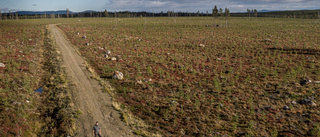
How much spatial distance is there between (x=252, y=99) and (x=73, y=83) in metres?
16.3

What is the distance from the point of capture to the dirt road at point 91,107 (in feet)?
35.5

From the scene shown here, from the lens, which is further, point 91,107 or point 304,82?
point 304,82

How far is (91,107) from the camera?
13.3 metres

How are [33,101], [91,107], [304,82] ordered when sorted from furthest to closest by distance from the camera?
[304,82] < [33,101] < [91,107]

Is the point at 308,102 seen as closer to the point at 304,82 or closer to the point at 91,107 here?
the point at 304,82

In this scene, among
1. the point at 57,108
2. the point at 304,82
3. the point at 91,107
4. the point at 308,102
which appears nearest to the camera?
the point at 57,108

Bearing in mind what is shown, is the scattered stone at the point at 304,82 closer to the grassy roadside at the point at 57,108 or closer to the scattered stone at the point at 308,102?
the scattered stone at the point at 308,102

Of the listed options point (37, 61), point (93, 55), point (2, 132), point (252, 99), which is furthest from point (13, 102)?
point (252, 99)

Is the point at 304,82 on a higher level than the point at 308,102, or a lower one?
higher

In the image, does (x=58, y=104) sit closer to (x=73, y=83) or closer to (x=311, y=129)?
(x=73, y=83)

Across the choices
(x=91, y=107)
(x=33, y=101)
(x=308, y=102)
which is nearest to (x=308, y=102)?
(x=308, y=102)

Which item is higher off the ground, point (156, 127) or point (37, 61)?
point (37, 61)

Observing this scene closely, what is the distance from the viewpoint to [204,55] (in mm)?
29781

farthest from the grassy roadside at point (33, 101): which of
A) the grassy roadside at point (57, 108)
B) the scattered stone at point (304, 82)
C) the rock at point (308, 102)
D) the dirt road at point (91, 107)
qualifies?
the scattered stone at point (304, 82)
